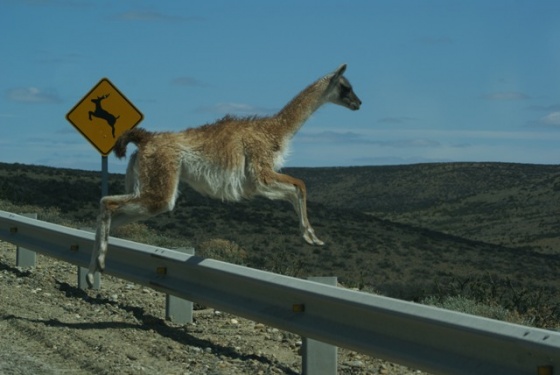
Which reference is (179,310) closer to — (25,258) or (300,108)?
(300,108)

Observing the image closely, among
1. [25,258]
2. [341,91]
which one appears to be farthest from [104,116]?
[341,91]

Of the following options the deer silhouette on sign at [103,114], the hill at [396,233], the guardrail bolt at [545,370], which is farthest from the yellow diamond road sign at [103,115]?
the guardrail bolt at [545,370]

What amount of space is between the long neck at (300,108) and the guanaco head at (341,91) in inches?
4.2

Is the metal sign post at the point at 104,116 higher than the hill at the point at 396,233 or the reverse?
higher

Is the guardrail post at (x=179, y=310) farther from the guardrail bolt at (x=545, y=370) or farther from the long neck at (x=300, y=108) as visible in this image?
the guardrail bolt at (x=545, y=370)

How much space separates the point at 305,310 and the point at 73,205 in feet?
105

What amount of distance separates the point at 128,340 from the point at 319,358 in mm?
2550

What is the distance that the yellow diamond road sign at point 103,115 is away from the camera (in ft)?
62.2

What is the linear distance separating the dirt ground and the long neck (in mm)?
2061

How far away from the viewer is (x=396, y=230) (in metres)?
47.6

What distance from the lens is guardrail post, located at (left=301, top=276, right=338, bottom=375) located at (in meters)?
8.49

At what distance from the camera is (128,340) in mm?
10414

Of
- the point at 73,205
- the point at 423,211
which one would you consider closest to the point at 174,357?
the point at 73,205

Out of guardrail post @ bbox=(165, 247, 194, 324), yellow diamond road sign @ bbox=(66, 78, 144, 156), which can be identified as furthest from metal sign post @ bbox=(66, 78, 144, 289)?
guardrail post @ bbox=(165, 247, 194, 324)
